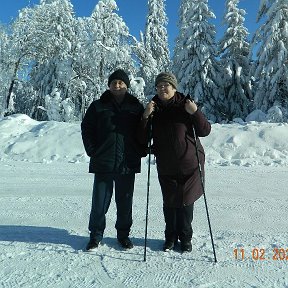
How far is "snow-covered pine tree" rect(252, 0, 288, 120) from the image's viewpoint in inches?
744

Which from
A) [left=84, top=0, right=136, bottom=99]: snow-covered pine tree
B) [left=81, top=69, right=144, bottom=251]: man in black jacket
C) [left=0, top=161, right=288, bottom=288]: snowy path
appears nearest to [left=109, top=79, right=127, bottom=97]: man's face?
[left=81, top=69, right=144, bottom=251]: man in black jacket

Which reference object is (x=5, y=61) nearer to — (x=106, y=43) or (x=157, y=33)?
(x=106, y=43)

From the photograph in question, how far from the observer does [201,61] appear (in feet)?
76.7

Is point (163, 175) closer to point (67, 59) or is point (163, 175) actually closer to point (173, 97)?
point (173, 97)

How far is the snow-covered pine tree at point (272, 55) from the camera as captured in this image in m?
18.9

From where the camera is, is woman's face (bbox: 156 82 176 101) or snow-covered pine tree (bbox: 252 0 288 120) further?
snow-covered pine tree (bbox: 252 0 288 120)

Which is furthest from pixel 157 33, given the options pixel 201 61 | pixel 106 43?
pixel 106 43

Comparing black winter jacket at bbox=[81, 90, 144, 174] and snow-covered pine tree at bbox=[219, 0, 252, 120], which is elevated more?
snow-covered pine tree at bbox=[219, 0, 252, 120]

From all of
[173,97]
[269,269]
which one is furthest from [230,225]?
[173,97]

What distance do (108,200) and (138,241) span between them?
631 millimetres

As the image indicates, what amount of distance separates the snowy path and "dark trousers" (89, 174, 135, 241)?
23cm

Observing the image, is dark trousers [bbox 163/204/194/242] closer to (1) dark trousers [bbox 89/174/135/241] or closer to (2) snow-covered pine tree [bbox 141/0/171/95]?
(1) dark trousers [bbox 89/174/135/241]

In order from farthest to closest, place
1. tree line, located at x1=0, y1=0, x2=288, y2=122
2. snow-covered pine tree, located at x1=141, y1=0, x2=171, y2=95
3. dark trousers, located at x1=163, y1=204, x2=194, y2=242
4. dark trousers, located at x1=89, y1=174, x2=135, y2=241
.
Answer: snow-covered pine tree, located at x1=141, y1=0, x2=171, y2=95
tree line, located at x1=0, y1=0, x2=288, y2=122
dark trousers, located at x1=89, y1=174, x2=135, y2=241
dark trousers, located at x1=163, y1=204, x2=194, y2=242
